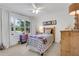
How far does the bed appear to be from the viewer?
5.20ft

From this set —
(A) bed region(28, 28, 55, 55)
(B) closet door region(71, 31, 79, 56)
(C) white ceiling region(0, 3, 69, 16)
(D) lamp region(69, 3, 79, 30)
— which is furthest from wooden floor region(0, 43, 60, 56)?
(C) white ceiling region(0, 3, 69, 16)

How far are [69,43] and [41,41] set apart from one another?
0.42 m

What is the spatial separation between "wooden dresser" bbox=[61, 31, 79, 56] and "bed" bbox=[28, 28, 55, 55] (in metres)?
0.17

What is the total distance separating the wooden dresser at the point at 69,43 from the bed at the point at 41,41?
0.17 metres

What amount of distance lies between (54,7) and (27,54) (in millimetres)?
808

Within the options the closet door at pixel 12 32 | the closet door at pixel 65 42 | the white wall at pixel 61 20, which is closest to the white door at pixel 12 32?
the closet door at pixel 12 32

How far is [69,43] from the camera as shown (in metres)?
1.57

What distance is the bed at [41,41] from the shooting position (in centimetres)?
158

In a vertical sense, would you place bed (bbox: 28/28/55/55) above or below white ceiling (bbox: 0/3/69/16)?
below

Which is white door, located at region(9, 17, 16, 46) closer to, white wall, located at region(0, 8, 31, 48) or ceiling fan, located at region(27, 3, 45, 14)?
white wall, located at region(0, 8, 31, 48)

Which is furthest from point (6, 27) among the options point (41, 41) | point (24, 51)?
point (41, 41)

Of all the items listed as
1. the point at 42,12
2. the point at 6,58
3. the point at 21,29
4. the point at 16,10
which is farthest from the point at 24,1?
the point at 6,58

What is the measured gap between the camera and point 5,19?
155cm

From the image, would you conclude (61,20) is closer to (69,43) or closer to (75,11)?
(75,11)
